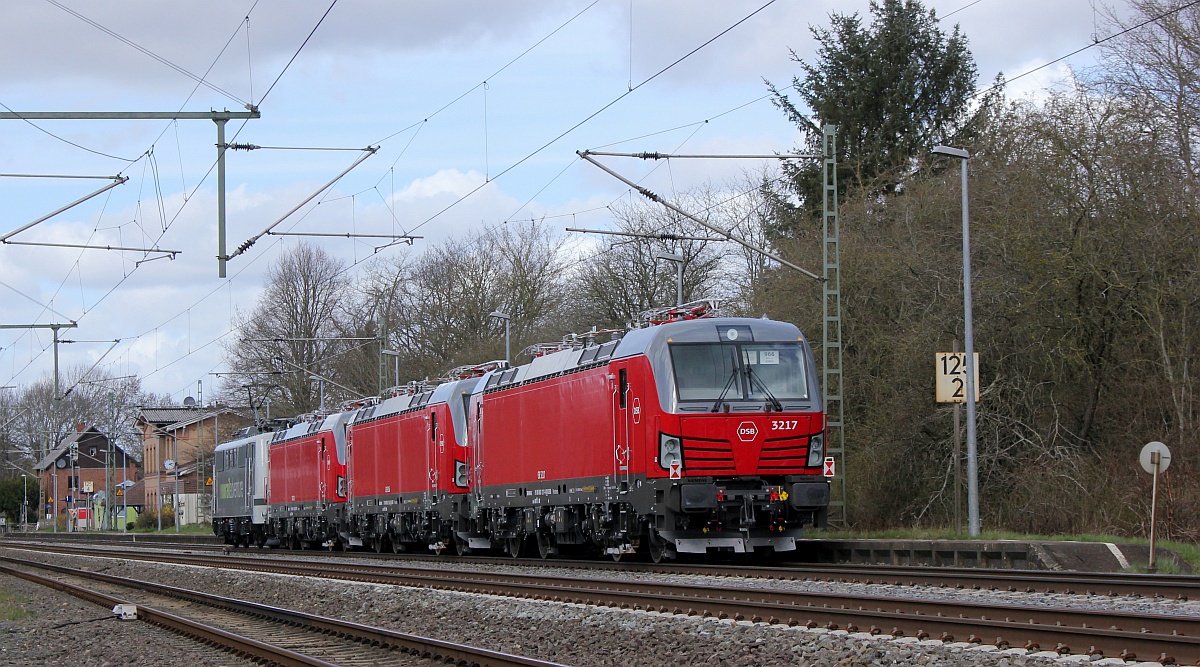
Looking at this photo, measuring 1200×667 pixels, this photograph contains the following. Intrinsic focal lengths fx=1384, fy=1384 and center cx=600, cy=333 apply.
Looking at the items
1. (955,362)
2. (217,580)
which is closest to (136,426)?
(217,580)

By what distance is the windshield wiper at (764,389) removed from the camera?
67.9 ft

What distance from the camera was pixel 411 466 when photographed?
32.4 metres

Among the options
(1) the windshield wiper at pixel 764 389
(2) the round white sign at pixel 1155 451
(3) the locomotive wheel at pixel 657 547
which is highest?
(1) the windshield wiper at pixel 764 389

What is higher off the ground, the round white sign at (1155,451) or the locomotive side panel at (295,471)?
the round white sign at (1155,451)

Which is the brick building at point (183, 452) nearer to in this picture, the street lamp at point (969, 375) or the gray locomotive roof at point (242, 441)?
the gray locomotive roof at point (242, 441)

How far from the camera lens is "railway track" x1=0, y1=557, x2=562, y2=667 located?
39.7 feet

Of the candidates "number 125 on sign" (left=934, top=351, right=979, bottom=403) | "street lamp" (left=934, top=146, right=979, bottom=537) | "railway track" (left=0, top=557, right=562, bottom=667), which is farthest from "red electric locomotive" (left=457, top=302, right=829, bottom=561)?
"railway track" (left=0, top=557, right=562, bottom=667)

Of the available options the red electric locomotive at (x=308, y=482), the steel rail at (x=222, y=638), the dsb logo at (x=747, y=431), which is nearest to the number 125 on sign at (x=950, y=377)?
the dsb logo at (x=747, y=431)

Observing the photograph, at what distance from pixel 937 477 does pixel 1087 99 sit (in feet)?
27.5

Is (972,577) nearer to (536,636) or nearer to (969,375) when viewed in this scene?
(536,636)

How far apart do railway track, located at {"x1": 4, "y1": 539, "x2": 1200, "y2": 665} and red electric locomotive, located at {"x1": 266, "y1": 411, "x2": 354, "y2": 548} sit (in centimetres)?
1884

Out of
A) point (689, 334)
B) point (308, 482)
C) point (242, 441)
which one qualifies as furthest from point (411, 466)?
point (242, 441)

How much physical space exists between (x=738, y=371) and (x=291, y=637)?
8449mm

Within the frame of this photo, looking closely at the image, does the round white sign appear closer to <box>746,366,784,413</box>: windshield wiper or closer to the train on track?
the train on track
